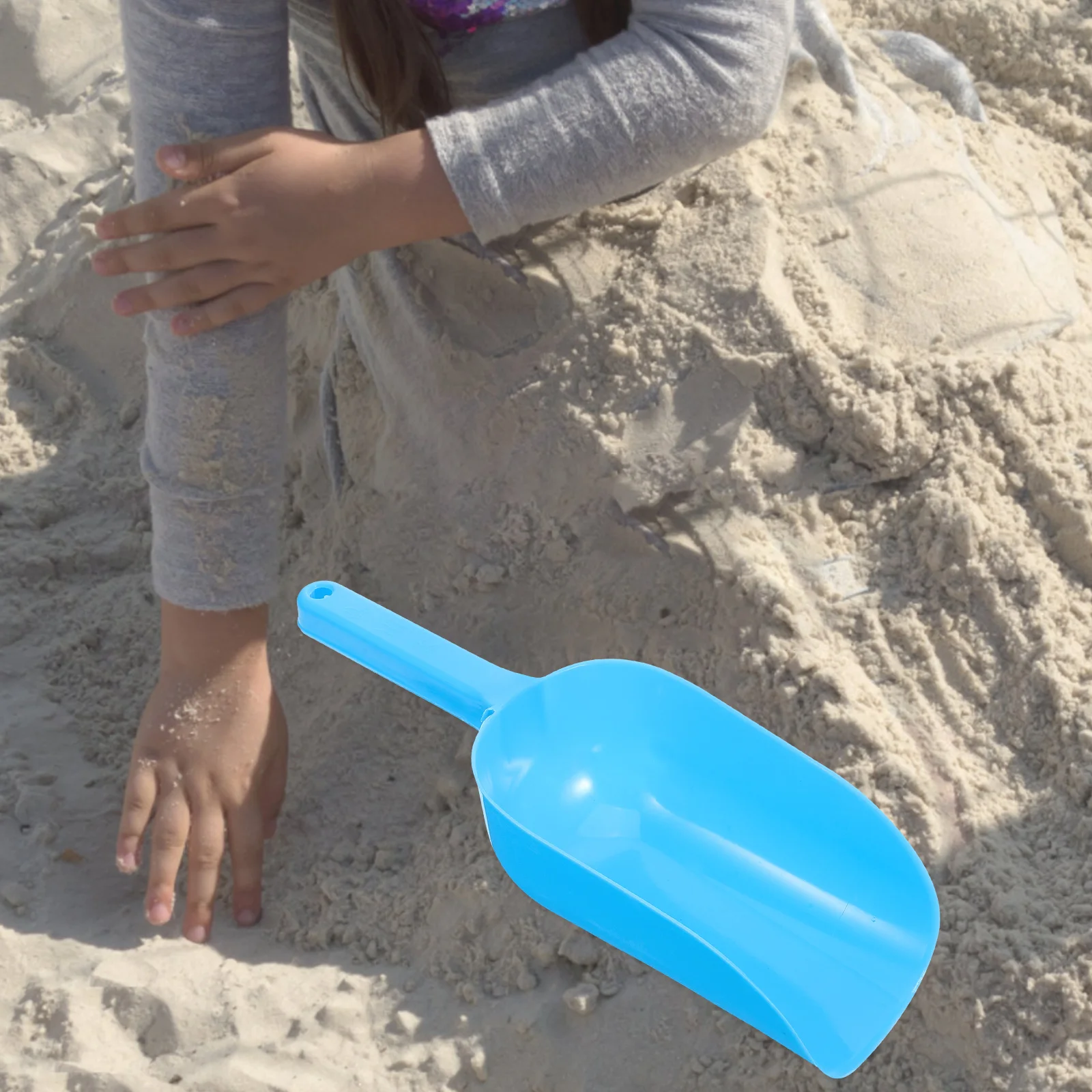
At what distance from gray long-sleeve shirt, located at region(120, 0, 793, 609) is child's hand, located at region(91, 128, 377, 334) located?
69mm

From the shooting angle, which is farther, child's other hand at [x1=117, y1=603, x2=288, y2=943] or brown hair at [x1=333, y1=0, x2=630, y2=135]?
child's other hand at [x1=117, y1=603, x2=288, y2=943]

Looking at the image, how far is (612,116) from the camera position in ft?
3.66

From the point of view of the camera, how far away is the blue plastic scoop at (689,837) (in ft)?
3.23

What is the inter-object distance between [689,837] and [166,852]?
50 centimetres

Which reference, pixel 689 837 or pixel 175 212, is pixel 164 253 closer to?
pixel 175 212

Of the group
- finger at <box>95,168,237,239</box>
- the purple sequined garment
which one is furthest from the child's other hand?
the purple sequined garment

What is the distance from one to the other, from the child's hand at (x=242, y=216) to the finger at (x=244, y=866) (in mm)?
504

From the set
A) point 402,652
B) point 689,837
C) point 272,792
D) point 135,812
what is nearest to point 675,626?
point 689,837

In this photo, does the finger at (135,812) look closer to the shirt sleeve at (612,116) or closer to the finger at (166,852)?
the finger at (166,852)

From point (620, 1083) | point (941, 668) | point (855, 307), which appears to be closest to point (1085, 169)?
point (855, 307)

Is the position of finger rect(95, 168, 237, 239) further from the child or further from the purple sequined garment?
the purple sequined garment

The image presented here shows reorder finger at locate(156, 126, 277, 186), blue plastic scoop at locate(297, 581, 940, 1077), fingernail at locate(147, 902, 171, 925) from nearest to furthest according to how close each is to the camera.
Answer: blue plastic scoop at locate(297, 581, 940, 1077) → finger at locate(156, 126, 277, 186) → fingernail at locate(147, 902, 171, 925)

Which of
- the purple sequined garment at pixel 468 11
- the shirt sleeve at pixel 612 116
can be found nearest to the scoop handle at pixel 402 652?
the shirt sleeve at pixel 612 116

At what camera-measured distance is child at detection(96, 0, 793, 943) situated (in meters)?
1.11
